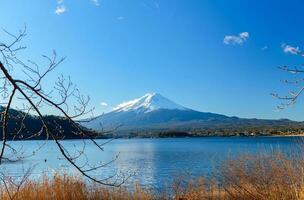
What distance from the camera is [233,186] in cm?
1126

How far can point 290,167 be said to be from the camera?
9.72 meters

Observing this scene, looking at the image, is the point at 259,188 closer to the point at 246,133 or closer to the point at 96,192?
the point at 96,192

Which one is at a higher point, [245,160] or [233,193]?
[245,160]

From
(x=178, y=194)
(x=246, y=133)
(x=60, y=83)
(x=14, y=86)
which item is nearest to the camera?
(x=14, y=86)

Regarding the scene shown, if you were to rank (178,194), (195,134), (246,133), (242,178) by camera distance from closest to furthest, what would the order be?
(242,178), (178,194), (246,133), (195,134)

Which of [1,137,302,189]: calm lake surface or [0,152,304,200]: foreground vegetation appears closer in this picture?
[0,152,304,200]: foreground vegetation

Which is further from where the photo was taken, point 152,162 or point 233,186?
point 152,162

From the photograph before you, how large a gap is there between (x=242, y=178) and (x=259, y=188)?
21.1 inches

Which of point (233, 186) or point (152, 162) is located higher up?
point (152, 162)

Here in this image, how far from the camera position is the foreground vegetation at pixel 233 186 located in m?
9.84

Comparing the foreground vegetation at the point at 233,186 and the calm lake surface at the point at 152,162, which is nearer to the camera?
the foreground vegetation at the point at 233,186

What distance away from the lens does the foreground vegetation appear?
9844 millimetres

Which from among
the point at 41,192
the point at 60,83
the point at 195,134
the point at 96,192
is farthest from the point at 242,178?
the point at 195,134

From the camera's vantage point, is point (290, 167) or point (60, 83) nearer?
point (60, 83)
